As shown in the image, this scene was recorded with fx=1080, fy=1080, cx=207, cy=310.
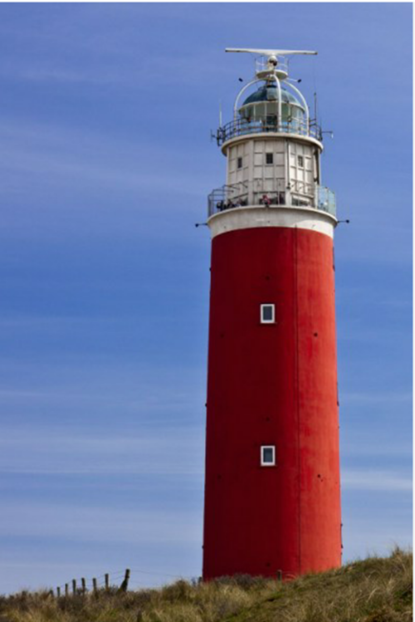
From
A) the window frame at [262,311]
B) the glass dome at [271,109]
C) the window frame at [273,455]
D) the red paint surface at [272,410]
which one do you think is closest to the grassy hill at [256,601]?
the red paint surface at [272,410]

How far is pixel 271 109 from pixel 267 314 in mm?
8383

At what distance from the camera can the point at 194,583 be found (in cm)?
3706

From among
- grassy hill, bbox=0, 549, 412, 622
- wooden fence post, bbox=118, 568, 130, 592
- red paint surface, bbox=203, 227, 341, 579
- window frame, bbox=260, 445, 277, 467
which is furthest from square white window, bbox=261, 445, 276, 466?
wooden fence post, bbox=118, 568, 130, 592

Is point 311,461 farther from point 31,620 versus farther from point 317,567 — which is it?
point 31,620

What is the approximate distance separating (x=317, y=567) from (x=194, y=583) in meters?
4.42

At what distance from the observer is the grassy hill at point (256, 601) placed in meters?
25.3

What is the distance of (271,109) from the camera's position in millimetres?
41969

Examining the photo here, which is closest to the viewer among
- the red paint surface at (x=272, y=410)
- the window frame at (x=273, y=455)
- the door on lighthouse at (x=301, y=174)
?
the red paint surface at (x=272, y=410)

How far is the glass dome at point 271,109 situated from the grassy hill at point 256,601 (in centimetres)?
1730

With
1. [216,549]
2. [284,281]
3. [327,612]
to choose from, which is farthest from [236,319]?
[327,612]

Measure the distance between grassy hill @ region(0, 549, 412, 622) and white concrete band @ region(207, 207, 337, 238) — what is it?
12.8 metres

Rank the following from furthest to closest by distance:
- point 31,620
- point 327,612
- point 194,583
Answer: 1. point 194,583
2. point 31,620
3. point 327,612

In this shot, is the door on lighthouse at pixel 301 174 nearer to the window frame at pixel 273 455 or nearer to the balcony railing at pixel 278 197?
the balcony railing at pixel 278 197

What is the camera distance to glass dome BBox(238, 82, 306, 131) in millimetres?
41781
